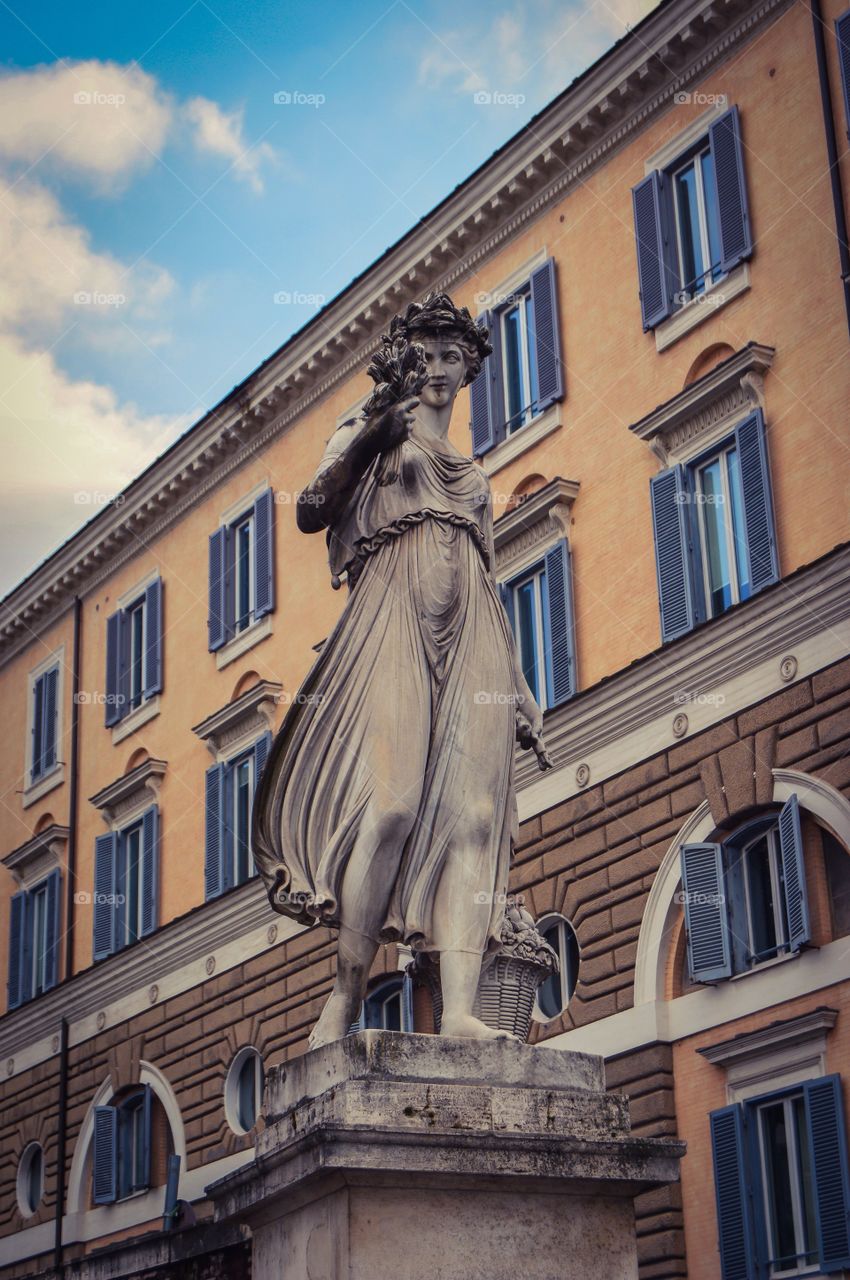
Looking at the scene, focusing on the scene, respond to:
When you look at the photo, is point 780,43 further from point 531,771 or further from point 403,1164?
point 403,1164

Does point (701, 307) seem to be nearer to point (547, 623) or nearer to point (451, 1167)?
point (547, 623)

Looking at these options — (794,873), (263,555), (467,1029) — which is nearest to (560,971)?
(794,873)

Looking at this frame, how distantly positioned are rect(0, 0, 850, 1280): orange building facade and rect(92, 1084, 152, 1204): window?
66 millimetres

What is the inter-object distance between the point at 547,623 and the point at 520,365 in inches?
144

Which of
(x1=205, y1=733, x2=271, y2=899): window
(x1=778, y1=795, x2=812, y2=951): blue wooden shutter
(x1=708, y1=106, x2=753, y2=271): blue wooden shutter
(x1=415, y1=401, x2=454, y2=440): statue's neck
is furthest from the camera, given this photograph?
(x1=205, y1=733, x2=271, y2=899): window

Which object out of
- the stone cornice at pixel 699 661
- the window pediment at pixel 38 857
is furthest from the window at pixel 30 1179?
the stone cornice at pixel 699 661

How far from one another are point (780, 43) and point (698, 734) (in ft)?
24.7

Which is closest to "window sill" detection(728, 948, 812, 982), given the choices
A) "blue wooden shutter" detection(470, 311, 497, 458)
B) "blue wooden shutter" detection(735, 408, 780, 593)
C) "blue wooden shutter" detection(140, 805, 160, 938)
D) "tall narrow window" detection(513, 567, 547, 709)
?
"blue wooden shutter" detection(735, 408, 780, 593)

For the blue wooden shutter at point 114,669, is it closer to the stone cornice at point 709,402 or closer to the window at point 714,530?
the stone cornice at point 709,402

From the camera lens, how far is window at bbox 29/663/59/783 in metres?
Result: 37.5

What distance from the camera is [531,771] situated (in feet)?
78.1

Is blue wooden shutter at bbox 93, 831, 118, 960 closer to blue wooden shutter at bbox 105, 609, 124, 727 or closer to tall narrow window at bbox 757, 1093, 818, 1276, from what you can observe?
blue wooden shutter at bbox 105, 609, 124, 727

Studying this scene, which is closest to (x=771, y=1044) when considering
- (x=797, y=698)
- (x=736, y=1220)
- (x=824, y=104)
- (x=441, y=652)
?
(x=736, y=1220)

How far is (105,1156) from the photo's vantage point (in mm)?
31859
